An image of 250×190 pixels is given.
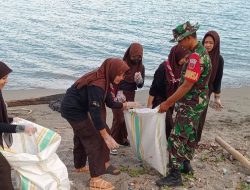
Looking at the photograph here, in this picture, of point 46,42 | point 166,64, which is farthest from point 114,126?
point 46,42

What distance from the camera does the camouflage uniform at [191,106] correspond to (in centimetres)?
432

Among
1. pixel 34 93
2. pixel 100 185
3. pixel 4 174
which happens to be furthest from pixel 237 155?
pixel 34 93

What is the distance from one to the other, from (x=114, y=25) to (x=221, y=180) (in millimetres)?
17362

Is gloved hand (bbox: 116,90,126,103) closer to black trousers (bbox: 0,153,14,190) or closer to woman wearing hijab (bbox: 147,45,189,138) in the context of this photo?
woman wearing hijab (bbox: 147,45,189,138)

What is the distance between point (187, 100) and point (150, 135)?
650 millimetres

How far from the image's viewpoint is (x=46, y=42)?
16.4m

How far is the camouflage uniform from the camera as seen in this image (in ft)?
14.2

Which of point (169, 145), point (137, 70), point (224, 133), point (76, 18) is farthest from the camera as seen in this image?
point (76, 18)

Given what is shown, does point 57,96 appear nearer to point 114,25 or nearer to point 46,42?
point 46,42

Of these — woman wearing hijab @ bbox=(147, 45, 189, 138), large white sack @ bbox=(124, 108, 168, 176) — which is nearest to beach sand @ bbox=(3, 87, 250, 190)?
large white sack @ bbox=(124, 108, 168, 176)

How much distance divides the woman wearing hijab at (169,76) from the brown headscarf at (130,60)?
54 cm

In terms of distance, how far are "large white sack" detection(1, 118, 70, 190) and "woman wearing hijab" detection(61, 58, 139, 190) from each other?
53 cm

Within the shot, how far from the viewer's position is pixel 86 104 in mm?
4500

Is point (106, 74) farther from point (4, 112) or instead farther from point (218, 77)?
point (218, 77)
